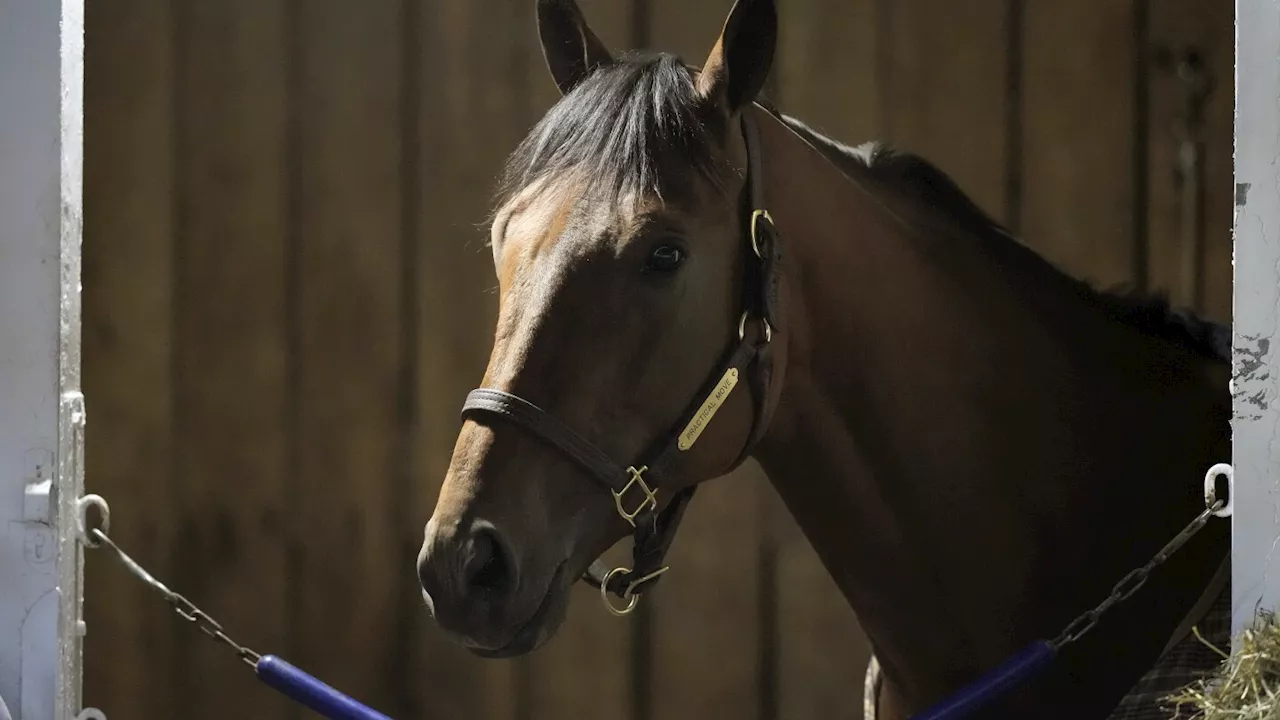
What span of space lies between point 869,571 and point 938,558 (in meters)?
0.09

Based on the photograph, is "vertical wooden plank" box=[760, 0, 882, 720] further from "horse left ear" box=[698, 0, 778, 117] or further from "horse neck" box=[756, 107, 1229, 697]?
"horse left ear" box=[698, 0, 778, 117]

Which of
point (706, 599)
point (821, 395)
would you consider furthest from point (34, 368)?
point (706, 599)

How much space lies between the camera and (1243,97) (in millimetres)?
1136

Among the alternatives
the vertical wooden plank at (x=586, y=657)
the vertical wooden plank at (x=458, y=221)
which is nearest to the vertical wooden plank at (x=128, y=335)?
the vertical wooden plank at (x=458, y=221)

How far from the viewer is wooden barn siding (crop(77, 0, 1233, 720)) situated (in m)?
2.30

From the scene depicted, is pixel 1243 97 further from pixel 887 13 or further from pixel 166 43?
pixel 166 43

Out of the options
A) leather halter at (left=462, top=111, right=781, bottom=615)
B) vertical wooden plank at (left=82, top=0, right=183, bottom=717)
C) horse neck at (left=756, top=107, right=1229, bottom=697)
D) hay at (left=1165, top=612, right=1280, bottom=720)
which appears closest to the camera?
hay at (left=1165, top=612, right=1280, bottom=720)

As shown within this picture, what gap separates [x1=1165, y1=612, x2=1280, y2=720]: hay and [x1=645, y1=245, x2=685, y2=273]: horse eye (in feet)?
2.28

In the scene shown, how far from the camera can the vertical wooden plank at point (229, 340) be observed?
2299mm

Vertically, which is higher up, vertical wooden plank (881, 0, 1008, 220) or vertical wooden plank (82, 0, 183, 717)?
vertical wooden plank (881, 0, 1008, 220)

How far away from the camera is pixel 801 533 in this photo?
7.59ft

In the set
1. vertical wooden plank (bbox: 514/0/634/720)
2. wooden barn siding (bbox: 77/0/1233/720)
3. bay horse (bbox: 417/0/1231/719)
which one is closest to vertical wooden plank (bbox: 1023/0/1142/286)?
wooden barn siding (bbox: 77/0/1233/720)

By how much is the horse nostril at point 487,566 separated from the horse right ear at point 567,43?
674 mm

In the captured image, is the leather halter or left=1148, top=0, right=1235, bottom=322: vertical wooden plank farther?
left=1148, top=0, right=1235, bottom=322: vertical wooden plank
